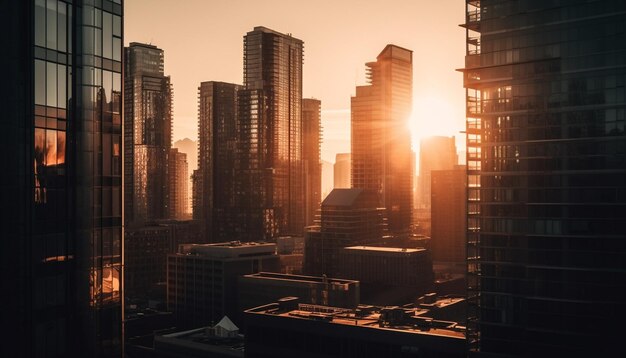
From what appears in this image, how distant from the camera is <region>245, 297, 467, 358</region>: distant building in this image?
8600 centimetres

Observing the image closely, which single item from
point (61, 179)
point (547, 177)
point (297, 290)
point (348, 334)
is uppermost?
point (547, 177)

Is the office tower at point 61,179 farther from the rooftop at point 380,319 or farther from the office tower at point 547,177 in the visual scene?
the rooftop at point 380,319

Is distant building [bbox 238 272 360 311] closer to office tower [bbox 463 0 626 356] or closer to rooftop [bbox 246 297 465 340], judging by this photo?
rooftop [bbox 246 297 465 340]

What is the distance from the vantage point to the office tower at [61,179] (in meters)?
32.4

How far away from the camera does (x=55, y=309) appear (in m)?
34.0

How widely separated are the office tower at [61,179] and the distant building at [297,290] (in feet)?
446

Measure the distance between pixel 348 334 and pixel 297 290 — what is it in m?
83.2

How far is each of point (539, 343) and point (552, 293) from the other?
19.1 feet

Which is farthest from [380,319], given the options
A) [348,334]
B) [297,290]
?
[297,290]

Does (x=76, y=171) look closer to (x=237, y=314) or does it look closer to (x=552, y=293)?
(x=552, y=293)

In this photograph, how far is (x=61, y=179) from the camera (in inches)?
1353

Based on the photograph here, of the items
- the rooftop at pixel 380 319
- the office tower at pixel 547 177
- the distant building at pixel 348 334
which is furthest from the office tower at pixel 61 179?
the rooftop at pixel 380 319

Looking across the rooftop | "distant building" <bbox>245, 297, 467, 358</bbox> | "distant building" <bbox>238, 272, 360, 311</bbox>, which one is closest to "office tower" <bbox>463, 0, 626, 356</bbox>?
"distant building" <bbox>245, 297, 467, 358</bbox>

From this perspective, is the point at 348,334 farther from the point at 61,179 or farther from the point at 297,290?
the point at 297,290
